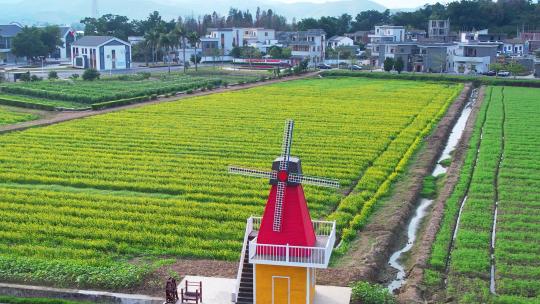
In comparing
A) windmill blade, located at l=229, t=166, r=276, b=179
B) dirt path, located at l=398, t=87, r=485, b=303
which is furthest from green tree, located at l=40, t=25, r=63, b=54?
windmill blade, located at l=229, t=166, r=276, b=179

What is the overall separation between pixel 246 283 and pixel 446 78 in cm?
6609

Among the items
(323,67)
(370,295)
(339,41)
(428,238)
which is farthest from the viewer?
(339,41)

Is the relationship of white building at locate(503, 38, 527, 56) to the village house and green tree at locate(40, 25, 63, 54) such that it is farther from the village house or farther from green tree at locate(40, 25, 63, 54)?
the village house

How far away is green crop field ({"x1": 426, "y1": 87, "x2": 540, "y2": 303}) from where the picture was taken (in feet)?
62.4

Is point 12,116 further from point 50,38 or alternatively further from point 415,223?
point 50,38

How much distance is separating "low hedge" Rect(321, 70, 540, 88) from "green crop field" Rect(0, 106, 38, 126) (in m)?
44.1

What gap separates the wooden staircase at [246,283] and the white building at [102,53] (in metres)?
76.5

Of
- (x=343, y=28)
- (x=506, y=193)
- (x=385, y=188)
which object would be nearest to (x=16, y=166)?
(x=385, y=188)

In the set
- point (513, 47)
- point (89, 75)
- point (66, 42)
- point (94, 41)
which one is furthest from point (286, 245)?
point (66, 42)

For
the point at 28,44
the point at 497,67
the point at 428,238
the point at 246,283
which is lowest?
the point at 428,238

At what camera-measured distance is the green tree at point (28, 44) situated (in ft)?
308

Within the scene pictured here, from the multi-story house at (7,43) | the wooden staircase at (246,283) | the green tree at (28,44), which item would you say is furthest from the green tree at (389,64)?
the wooden staircase at (246,283)

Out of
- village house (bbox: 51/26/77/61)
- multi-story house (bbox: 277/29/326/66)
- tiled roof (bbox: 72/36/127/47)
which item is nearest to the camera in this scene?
tiled roof (bbox: 72/36/127/47)

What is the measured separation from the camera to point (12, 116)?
48438 millimetres
